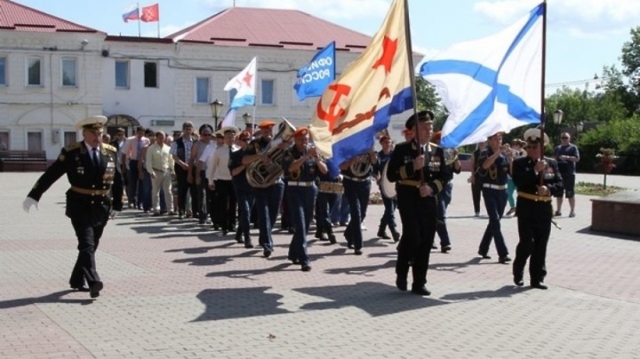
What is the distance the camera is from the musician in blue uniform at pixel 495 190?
42.3 feet

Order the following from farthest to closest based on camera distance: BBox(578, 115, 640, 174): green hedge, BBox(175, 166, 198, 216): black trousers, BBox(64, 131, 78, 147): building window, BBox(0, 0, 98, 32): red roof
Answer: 1. BBox(578, 115, 640, 174): green hedge
2. BBox(64, 131, 78, 147): building window
3. BBox(0, 0, 98, 32): red roof
4. BBox(175, 166, 198, 216): black trousers

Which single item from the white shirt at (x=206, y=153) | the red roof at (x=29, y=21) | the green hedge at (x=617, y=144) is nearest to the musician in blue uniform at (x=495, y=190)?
the white shirt at (x=206, y=153)

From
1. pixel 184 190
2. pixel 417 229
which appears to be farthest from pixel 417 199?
pixel 184 190

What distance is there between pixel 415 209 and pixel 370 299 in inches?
45.2

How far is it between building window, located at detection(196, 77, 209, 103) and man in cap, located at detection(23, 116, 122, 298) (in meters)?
45.6

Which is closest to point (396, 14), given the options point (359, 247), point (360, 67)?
point (360, 67)

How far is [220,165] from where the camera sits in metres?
16.2

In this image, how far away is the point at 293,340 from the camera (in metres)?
7.86

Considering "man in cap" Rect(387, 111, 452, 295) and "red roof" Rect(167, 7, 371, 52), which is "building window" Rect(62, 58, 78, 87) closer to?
"red roof" Rect(167, 7, 371, 52)

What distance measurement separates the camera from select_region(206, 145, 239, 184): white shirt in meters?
16.1

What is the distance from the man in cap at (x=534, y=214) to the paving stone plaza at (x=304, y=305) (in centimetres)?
31

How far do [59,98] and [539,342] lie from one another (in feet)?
156

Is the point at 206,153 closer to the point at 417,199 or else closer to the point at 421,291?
the point at 417,199

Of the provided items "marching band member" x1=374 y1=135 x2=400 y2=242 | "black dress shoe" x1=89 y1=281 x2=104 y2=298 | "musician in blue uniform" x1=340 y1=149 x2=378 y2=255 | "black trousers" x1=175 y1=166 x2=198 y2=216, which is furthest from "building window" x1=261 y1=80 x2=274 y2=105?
"black dress shoe" x1=89 y1=281 x2=104 y2=298
